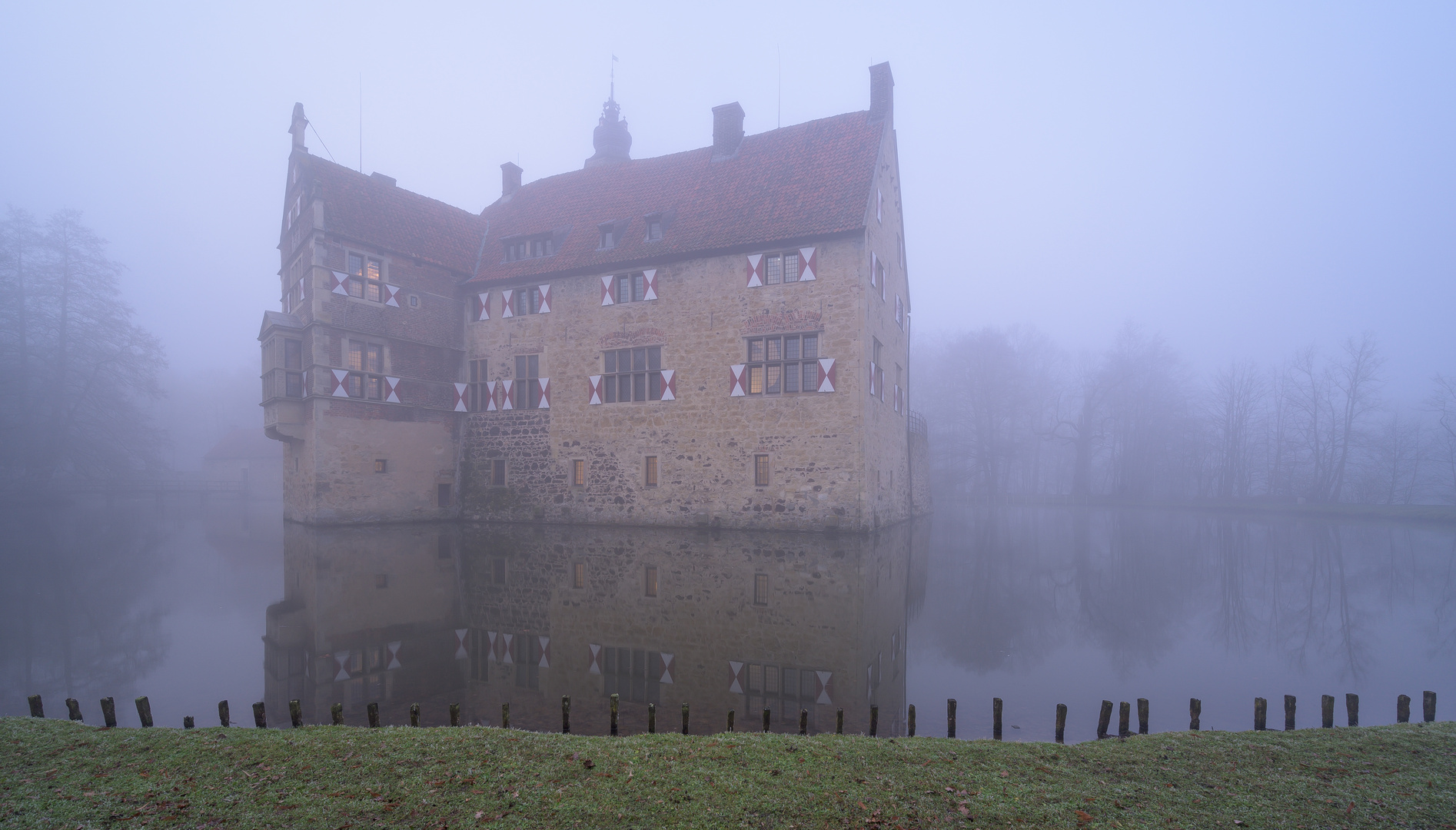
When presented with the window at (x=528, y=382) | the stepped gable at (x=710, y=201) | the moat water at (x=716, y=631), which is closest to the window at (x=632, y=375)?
the window at (x=528, y=382)

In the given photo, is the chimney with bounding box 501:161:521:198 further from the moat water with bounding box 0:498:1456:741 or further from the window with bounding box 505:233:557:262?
the moat water with bounding box 0:498:1456:741

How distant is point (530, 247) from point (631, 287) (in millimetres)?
4615

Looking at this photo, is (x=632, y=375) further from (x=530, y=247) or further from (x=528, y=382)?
(x=530, y=247)

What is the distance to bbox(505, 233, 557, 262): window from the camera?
22.0 m

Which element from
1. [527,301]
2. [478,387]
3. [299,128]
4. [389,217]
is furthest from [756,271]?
[299,128]

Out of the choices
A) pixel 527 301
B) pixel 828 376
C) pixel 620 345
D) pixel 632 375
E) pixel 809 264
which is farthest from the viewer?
pixel 527 301

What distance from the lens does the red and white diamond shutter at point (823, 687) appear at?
233 inches

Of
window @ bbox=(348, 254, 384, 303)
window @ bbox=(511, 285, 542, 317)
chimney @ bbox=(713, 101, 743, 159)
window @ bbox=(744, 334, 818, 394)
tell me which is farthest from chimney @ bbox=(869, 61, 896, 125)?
window @ bbox=(348, 254, 384, 303)

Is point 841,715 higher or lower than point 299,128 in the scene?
lower

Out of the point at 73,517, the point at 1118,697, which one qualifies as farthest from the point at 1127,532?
the point at 73,517

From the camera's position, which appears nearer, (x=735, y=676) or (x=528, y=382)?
(x=735, y=676)

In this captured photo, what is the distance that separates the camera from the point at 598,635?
784 centimetres

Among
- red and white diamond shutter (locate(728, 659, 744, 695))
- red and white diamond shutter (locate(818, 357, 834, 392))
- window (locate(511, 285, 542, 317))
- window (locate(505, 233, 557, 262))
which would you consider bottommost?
red and white diamond shutter (locate(728, 659, 744, 695))

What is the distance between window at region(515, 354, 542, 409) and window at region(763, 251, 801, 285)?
24.7ft
